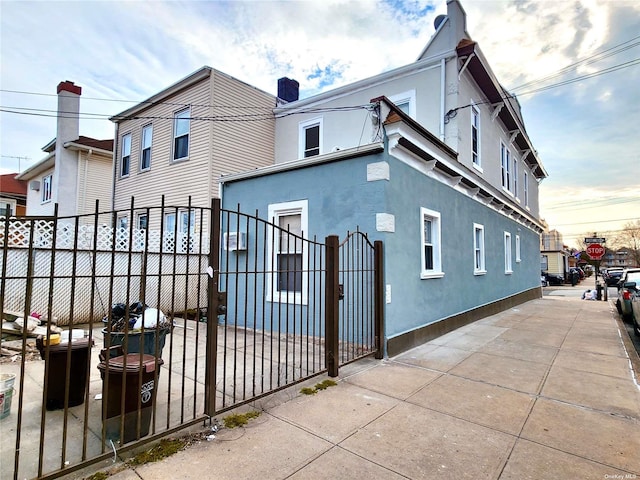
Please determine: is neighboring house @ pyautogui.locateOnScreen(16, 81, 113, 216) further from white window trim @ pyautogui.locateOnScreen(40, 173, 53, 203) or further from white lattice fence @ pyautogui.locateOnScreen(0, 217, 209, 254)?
white lattice fence @ pyautogui.locateOnScreen(0, 217, 209, 254)

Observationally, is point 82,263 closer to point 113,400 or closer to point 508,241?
point 113,400

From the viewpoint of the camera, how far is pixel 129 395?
9.09ft

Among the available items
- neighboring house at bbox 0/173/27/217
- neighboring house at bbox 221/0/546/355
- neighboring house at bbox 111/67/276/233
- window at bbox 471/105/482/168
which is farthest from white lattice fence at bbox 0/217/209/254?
neighboring house at bbox 0/173/27/217

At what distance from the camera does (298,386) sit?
4.30 meters

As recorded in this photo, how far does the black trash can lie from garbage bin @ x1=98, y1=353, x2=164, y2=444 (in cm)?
84

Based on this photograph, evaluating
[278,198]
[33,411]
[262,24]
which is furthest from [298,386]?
[262,24]

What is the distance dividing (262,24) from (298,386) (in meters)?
9.16

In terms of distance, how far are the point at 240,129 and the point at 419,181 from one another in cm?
714

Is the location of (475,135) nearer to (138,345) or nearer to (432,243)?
(432,243)

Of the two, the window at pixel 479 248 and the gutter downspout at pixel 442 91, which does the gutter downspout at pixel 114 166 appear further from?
the window at pixel 479 248

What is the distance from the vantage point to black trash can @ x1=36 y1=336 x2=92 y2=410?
11.1ft

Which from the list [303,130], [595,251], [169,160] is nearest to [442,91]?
[303,130]

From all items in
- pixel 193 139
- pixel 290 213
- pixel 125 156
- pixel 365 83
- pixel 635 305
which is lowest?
pixel 635 305

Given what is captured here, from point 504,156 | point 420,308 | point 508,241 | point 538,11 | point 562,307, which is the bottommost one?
point 562,307
